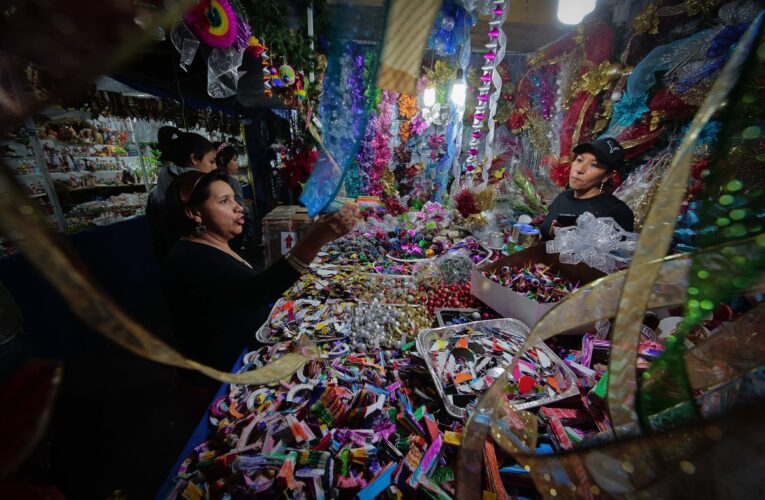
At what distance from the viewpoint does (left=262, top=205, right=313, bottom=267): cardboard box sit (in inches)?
116

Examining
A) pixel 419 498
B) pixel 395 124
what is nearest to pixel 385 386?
pixel 419 498

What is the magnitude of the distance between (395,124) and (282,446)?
645 cm

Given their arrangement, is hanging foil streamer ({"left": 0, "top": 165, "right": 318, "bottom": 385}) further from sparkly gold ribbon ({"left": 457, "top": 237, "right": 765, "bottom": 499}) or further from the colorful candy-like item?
the colorful candy-like item

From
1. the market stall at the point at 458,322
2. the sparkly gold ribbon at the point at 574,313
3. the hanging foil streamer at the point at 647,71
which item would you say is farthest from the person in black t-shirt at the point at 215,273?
the hanging foil streamer at the point at 647,71

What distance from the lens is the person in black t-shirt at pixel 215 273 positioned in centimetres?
134

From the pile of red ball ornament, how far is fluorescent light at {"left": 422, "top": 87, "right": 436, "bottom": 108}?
5253 mm

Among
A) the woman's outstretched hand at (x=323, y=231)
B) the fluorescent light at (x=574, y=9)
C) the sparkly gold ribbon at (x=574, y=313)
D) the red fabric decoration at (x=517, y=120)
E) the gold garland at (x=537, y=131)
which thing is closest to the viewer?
the sparkly gold ribbon at (x=574, y=313)

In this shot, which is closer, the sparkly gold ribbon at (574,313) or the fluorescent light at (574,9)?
the sparkly gold ribbon at (574,313)

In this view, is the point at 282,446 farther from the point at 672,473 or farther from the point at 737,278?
the point at 737,278

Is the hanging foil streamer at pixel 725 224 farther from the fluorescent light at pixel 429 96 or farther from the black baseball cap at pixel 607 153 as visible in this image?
the fluorescent light at pixel 429 96

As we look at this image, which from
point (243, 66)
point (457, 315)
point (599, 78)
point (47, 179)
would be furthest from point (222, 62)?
Answer: point (599, 78)

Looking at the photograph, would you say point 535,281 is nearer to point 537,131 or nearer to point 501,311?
point 501,311

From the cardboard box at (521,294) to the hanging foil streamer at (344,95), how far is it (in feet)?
3.49

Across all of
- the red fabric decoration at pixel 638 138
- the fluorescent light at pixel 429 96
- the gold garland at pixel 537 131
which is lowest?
the red fabric decoration at pixel 638 138
